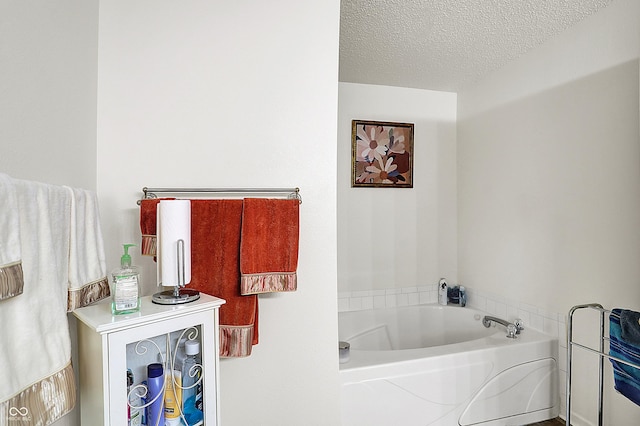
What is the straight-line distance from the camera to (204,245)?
152 centimetres

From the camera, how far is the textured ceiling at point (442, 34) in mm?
2092

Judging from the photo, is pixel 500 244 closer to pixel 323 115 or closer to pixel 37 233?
pixel 323 115

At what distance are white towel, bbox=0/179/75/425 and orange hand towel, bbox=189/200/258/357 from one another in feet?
1.78

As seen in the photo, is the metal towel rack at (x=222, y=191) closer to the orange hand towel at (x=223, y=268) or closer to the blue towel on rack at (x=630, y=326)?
the orange hand towel at (x=223, y=268)

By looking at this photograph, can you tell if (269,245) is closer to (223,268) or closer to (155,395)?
(223,268)

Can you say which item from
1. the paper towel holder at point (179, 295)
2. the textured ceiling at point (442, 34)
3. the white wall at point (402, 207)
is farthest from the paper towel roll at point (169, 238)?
the white wall at point (402, 207)

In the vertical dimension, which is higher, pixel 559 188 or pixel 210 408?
pixel 559 188

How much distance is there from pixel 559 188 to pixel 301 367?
6.10 feet

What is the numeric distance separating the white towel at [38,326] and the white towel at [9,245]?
0.05 metres

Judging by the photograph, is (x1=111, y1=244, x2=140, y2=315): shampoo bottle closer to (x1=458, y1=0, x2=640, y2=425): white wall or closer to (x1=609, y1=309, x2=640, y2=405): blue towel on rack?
(x1=609, y1=309, x2=640, y2=405): blue towel on rack

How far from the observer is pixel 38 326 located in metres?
0.88

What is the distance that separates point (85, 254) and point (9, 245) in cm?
40

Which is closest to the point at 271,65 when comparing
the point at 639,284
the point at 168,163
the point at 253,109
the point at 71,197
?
the point at 253,109

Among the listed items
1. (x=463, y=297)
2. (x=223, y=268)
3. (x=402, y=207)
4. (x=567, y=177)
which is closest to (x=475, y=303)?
(x=463, y=297)
